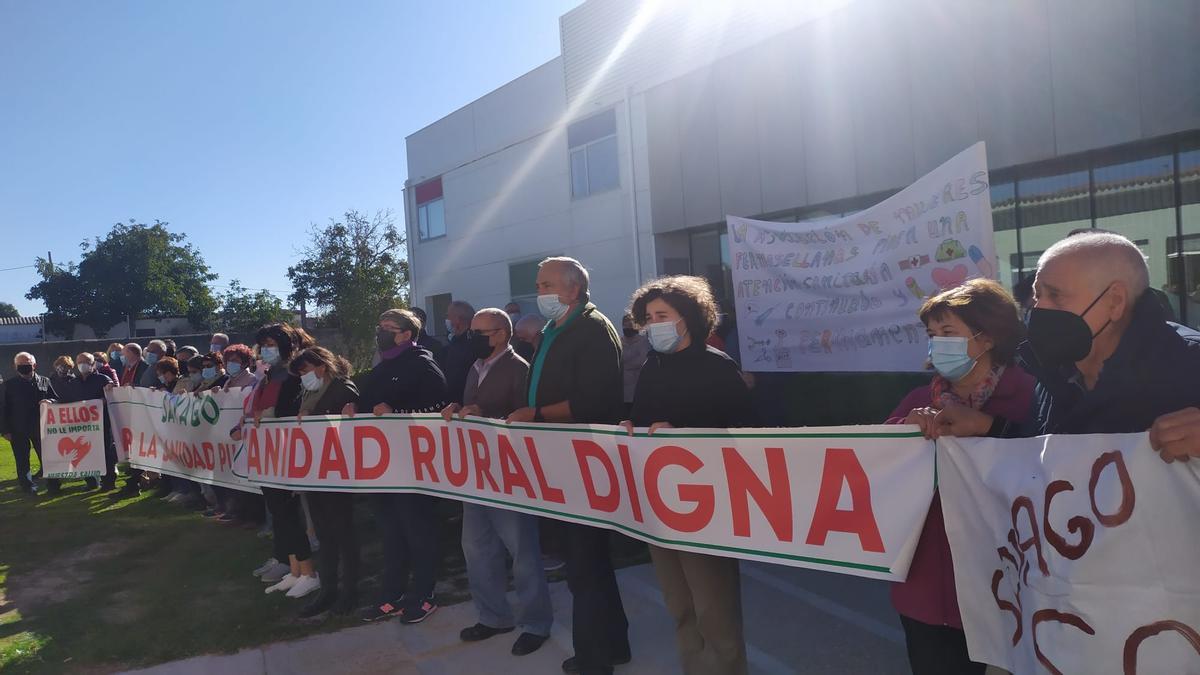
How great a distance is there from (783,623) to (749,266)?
3515 millimetres

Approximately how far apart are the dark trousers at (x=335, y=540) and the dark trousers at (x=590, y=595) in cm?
191

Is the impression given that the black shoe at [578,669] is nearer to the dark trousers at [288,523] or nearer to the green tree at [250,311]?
the dark trousers at [288,523]

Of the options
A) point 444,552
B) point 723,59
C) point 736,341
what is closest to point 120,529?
point 444,552

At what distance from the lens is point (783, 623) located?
4527 millimetres

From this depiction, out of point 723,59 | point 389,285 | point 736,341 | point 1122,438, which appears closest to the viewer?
point 1122,438

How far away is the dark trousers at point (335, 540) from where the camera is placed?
17.1 ft

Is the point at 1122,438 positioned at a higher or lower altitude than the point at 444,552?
higher

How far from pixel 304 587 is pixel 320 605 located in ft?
1.45

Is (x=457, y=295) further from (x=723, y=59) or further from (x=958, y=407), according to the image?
(x=958, y=407)

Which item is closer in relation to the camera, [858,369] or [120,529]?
[858,369]

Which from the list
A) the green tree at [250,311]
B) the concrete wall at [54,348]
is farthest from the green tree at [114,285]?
the concrete wall at [54,348]

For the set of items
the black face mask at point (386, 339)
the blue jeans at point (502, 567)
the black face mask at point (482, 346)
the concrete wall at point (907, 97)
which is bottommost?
the blue jeans at point (502, 567)

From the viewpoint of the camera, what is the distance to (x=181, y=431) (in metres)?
7.55

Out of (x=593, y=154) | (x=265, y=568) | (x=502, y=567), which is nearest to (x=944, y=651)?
(x=502, y=567)
